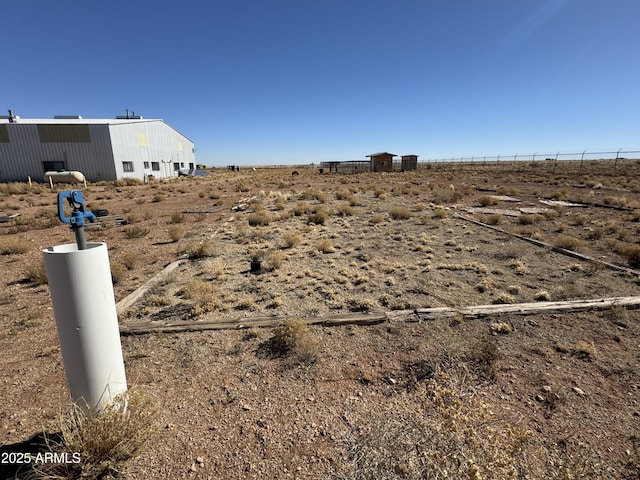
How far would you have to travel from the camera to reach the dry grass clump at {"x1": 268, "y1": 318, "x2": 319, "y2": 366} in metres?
3.88

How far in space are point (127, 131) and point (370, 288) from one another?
120ft

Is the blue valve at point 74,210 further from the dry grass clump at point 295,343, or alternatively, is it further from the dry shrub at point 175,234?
Answer: the dry shrub at point 175,234

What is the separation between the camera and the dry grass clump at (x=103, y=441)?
7.27 feet

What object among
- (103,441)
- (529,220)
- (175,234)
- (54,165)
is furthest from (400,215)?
(54,165)

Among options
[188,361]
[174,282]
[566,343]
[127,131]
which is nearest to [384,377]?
[188,361]

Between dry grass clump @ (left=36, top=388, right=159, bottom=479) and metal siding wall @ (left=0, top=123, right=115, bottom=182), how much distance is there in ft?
117

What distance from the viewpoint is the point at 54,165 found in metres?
30.9

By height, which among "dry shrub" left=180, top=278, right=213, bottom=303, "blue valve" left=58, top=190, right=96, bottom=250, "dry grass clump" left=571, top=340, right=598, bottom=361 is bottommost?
"dry grass clump" left=571, top=340, right=598, bottom=361

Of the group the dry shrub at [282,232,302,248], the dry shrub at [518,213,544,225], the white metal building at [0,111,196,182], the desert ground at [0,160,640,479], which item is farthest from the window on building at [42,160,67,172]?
the dry shrub at [518,213,544,225]

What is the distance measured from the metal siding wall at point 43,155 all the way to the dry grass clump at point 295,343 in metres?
34.9

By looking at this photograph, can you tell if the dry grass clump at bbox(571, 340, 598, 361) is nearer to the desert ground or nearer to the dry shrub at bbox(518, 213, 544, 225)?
the desert ground

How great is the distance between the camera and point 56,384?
3.43 metres

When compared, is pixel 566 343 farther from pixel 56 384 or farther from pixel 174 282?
pixel 174 282

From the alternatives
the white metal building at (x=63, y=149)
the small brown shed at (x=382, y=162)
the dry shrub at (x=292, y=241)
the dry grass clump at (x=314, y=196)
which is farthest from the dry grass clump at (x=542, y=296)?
the small brown shed at (x=382, y=162)
